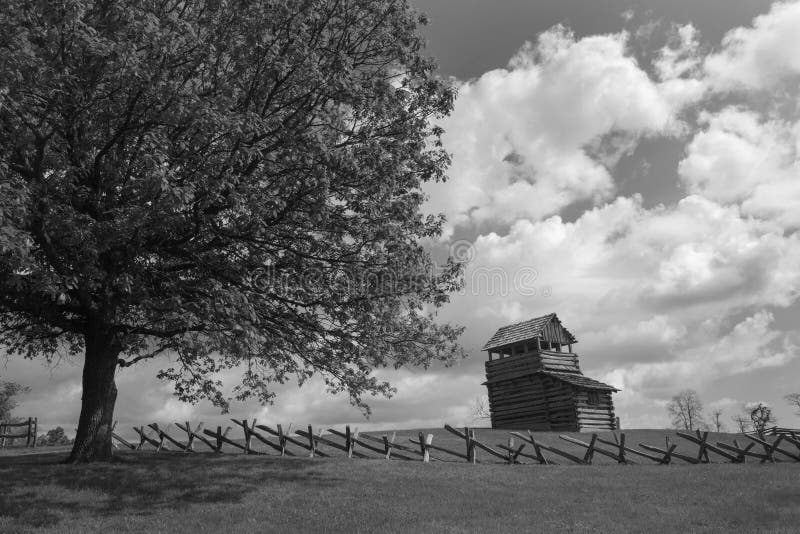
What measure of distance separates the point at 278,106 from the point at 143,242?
4.87 metres

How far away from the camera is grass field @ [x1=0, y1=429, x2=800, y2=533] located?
12602 mm

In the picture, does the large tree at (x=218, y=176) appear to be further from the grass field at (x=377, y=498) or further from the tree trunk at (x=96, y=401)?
the grass field at (x=377, y=498)

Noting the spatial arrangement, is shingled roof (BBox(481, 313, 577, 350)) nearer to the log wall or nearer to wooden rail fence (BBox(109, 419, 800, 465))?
the log wall

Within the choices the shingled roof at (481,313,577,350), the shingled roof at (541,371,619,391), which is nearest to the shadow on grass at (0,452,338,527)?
the shingled roof at (541,371,619,391)

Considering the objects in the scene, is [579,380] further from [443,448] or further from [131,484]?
[131,484]

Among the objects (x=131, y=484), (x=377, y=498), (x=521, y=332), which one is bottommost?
(x=377, y=498)

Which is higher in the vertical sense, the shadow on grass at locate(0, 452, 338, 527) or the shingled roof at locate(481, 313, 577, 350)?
the shingled roof at locate(481, 313, 577, 350)

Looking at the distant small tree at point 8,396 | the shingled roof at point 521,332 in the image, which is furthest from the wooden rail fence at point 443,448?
the distant small tree at point 8,396

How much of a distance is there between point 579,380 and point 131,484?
30.8 metres

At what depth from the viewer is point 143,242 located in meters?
15.2

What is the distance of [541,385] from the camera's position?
4003cm

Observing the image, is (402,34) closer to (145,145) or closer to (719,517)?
(145,145)

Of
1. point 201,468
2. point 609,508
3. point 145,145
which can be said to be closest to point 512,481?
point 609,508

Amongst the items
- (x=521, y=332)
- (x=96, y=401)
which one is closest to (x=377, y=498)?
(x=96, y=401)
